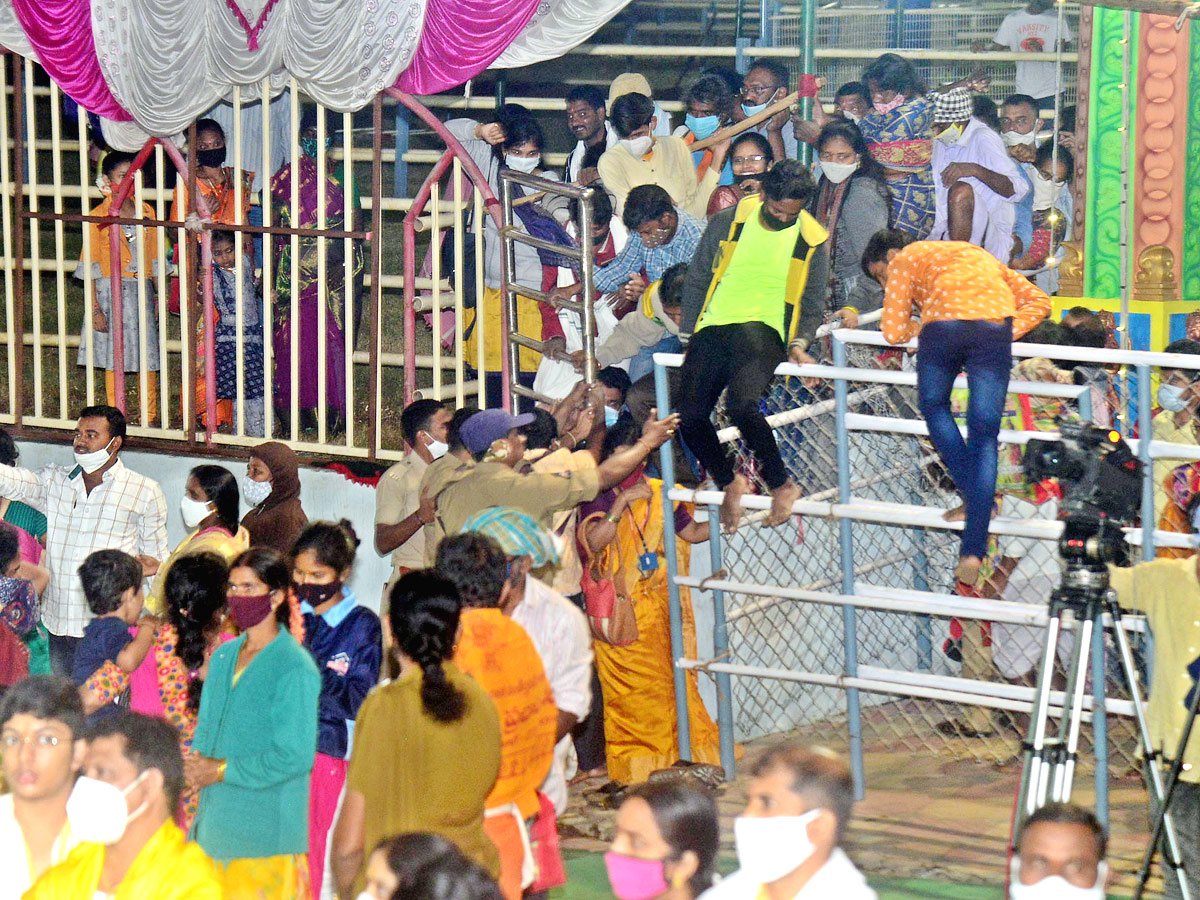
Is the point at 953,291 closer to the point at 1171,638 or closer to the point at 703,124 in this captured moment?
the point at 1171,638

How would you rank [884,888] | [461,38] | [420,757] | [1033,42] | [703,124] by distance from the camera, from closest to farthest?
[420,757], [884,888], [461,38], [703,124], [1033,42]

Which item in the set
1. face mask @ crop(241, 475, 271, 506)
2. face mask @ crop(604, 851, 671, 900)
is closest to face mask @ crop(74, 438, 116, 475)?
face mask @ crop(241, 475, 271, 506)

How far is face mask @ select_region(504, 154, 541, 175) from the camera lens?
27.4ft

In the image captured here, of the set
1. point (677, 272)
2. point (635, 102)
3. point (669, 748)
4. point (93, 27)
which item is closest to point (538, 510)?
point (669, 748)

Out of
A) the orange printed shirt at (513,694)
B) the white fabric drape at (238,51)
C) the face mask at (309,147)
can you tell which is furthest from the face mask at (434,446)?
the face mask at (309,147)

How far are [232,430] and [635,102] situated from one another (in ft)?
10.0

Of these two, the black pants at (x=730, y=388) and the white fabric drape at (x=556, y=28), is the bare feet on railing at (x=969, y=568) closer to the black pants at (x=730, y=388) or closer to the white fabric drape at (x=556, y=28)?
the black pants at (x=730, y=388)

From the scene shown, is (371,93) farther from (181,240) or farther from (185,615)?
(185,615)

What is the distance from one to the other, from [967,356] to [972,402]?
159mm

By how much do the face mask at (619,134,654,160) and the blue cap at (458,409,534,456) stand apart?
2802 millimetres

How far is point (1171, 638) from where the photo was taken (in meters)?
4.53

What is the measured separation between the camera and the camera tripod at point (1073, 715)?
4414 mm

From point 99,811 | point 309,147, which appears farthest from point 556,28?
point 99,811

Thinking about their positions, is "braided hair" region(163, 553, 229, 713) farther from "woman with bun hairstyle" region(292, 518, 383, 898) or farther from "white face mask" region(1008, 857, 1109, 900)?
"white face mask" region(1008, 857, 1109, 900)
